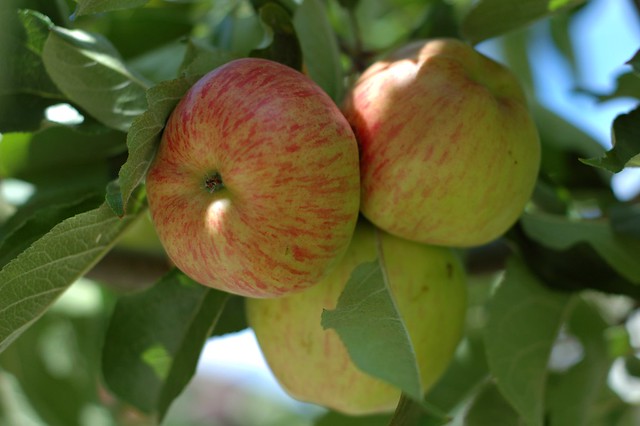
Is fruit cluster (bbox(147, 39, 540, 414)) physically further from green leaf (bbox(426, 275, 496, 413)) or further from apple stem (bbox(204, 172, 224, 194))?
green leaf (bbox(426, 275, 496, 413))

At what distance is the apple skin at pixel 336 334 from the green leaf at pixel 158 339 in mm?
76

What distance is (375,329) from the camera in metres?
0.86

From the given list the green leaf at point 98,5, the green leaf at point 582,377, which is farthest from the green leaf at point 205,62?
the green leaf at point 582,377

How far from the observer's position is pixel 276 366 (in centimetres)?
115

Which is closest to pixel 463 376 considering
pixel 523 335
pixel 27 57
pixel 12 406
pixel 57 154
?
pixel 523 335

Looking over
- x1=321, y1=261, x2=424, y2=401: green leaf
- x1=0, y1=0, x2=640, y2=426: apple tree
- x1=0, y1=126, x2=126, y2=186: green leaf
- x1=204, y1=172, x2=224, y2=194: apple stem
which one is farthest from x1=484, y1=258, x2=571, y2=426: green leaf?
x1=0, y1=126, x2=126, y2=186: green leaf

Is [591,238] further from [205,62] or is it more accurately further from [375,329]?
[205,62]

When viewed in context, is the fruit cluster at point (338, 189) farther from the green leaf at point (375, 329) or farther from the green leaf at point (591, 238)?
the green leaf at point (591, 238)

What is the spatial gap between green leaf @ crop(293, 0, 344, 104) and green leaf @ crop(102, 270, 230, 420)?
0.32 metres

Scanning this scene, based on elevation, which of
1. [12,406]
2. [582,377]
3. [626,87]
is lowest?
[12,406]

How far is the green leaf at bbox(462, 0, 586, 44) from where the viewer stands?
3.74 feet

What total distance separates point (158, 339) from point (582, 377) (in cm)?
71

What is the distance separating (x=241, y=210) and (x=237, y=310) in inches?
15.0

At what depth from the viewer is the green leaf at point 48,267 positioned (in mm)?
917
